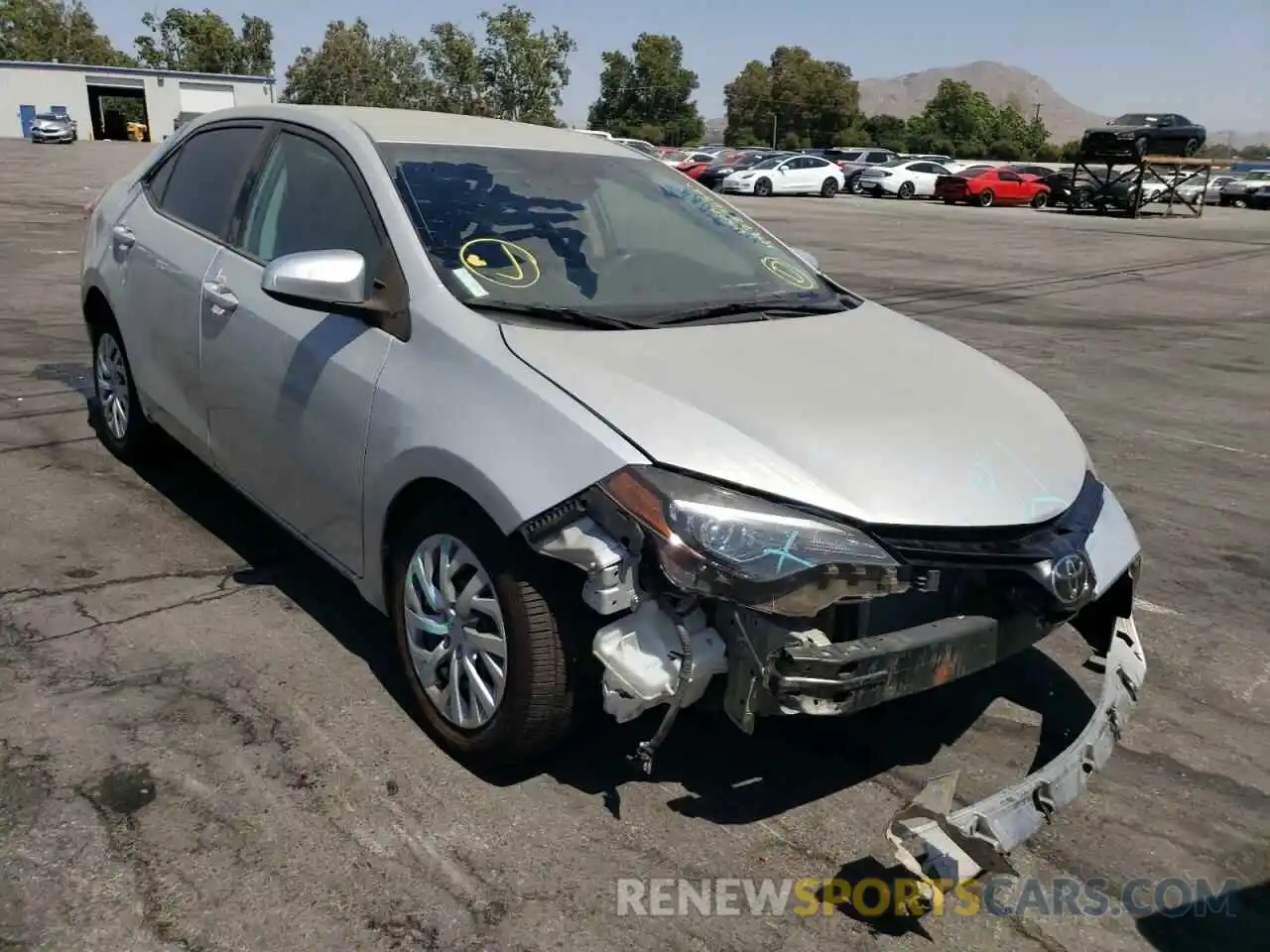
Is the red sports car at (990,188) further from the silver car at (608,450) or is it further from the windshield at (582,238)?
the silver car at (608,450)

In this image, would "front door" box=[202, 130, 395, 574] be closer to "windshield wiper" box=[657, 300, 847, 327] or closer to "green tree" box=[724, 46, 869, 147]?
"windshield wiper" box=[657, 300, 847, 327]

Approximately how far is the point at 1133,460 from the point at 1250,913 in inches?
166

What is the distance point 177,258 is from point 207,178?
1.23 feet

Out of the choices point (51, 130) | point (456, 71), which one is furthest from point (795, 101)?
point (51, 130)

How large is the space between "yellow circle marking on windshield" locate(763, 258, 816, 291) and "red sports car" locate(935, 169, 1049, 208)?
3620 cm

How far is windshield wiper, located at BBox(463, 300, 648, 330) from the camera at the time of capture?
3096 mm

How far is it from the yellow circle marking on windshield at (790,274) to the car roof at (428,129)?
76 cm

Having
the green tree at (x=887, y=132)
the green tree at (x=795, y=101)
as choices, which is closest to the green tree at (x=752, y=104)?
the green tree at (x=795, y=101)

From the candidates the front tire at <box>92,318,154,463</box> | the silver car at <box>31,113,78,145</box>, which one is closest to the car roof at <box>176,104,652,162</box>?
the front tire at <box>92,318,154,463</box>

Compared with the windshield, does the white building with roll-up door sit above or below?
above

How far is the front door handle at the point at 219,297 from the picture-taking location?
381 centimetres

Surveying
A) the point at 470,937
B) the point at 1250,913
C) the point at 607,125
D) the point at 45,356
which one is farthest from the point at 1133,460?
the point at 607,125

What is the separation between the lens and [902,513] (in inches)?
101

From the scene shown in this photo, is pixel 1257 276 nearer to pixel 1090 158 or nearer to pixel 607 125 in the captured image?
pixel 1090 158
